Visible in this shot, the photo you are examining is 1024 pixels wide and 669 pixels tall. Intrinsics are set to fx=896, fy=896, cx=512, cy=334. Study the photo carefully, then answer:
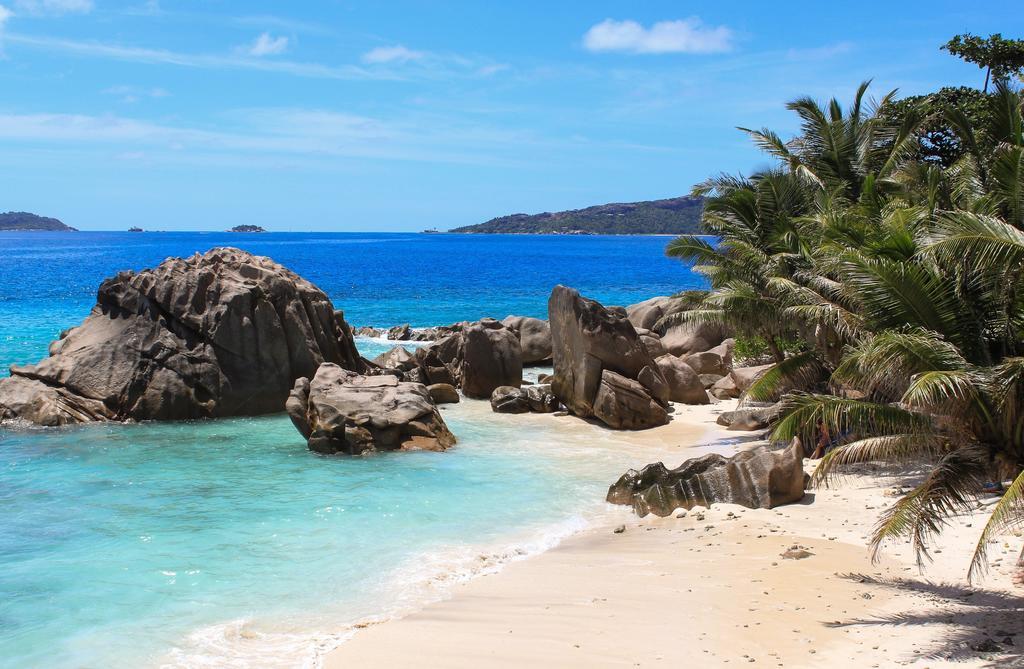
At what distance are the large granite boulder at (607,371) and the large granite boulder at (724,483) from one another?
6.50 metres

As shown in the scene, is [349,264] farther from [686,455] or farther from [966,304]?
[966,304]

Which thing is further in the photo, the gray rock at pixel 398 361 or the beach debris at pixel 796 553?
the gray rock at pixel 398 361

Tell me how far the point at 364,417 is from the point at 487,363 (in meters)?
7.52

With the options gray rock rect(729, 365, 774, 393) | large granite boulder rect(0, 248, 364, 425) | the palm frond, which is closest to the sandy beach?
the palm frond

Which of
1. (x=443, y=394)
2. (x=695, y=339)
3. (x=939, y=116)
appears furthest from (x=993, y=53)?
(x=443, y=394)

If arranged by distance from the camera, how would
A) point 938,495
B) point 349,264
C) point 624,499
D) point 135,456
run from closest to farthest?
point 938,495 → point 624,499 → point 135,456 → point 349,264

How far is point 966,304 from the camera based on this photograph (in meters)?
→ 9.78

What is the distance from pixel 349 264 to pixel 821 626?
106 metres

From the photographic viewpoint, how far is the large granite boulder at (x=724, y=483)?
45.8 feet

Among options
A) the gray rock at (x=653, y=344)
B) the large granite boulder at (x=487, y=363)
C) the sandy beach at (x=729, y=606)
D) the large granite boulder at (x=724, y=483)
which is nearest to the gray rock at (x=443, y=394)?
the large granite boulder at (x=487, y=363)

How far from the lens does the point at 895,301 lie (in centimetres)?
1002

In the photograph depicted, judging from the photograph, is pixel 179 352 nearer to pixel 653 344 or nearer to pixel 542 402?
pixel 542 402

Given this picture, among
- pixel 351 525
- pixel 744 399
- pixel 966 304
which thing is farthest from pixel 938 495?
pixel 744 399

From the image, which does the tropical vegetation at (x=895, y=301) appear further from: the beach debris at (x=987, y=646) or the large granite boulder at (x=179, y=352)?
the large granite boulder at (x=179, y=352)
